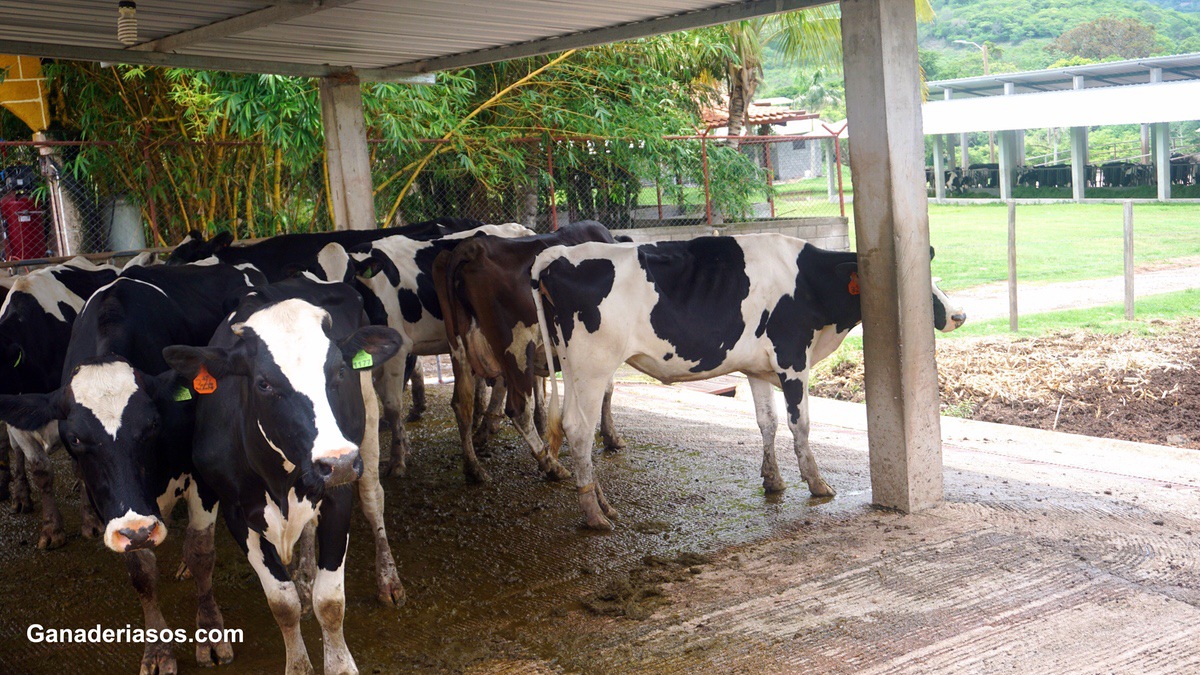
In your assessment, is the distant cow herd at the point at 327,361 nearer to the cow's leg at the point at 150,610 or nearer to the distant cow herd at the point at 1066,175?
the cow's leg at the point at 150,610

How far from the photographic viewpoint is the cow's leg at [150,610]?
416 centimetres

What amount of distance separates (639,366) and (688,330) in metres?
0.37

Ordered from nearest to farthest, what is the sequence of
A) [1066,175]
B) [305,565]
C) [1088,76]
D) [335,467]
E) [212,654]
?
[335,467]
[212,654]
[305,565]
[1066,175]
[1088,76]

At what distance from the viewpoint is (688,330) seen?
5992mm

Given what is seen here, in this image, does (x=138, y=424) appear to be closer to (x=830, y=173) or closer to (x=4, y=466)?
(x=4, y=466)

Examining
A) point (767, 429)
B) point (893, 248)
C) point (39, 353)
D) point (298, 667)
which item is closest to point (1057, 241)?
point (767, 429)

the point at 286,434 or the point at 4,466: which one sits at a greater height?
the point at 286,434

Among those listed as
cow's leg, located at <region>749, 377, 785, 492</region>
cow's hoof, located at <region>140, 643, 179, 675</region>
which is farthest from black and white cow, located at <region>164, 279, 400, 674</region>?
cow's leg, located at <region>749, 377, 785, 492</region>

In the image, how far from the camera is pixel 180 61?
7758mm

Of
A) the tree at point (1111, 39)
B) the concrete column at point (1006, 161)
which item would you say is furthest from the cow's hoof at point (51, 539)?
the tree at point (1111, 39)

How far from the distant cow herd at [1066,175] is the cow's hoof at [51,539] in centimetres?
2839

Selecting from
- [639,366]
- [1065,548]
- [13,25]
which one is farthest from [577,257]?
[13,25]

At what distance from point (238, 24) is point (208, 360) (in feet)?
11.4

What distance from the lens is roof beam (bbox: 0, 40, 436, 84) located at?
7055 millimetres
